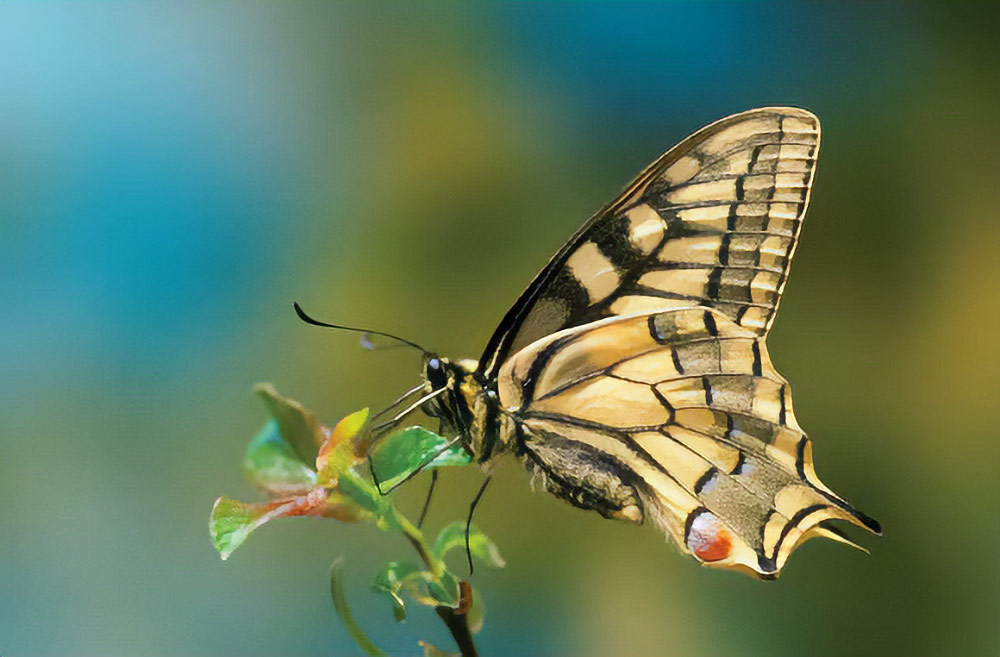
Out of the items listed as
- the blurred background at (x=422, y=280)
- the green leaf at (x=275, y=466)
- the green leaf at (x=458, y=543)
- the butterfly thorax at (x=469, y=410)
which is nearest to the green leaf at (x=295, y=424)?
the green leaf at (x=275, y=466)

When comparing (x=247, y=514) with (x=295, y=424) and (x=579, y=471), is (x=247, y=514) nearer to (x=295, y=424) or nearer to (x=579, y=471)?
(x=295, y=424)

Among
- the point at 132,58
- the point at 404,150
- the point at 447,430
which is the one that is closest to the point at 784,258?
the point at 447,430

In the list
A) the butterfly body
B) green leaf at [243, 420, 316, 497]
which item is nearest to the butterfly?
the butterfly body

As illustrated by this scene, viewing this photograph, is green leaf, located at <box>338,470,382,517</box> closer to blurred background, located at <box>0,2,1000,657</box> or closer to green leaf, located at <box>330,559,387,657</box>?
green leaf, located at <box>330,559,387,657</box>

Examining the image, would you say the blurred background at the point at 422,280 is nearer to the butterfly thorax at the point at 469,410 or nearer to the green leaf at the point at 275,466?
the butterfly thorax at the point at 469,410

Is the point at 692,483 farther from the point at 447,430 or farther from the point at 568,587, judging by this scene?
the point at 568,587

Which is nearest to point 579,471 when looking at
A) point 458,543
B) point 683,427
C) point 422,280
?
point 683,427

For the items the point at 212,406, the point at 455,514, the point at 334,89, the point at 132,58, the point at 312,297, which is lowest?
the point at 455,514
